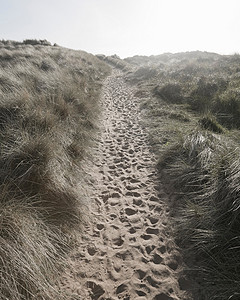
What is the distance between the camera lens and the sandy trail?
2084mm

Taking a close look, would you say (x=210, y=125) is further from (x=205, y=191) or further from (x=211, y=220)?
(x=211, y=220)

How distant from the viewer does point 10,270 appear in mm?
1672

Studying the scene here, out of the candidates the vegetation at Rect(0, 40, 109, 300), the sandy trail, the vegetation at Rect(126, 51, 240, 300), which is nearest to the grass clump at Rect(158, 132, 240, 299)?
the vegetation at Rect(126, 51, 240, 300)

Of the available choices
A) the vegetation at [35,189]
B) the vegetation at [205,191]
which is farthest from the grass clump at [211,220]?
the vegetation at [35,189]

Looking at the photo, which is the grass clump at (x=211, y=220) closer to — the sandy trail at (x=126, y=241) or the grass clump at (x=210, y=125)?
the sandy trail at (x=126, y=241)

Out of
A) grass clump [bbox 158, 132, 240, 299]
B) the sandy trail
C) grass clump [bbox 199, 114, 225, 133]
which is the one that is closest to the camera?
grass clump [bbox 158, 132, 240, 299]

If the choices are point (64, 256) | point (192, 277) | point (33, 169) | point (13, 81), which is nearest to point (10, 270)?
point (64, 256)

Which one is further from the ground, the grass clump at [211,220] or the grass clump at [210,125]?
the grass clump at [210,125]

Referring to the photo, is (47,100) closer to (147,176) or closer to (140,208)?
(147,176)

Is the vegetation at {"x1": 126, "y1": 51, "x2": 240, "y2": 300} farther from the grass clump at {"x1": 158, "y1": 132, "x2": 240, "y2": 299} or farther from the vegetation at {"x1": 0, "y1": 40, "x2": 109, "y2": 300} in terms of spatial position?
the vegetation at {"x1": 0, "y1": 40, "x2": 109, "y2": 300}

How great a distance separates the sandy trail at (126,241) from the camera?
2084mm

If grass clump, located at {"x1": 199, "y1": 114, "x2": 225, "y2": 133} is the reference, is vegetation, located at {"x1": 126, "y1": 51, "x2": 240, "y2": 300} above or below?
below

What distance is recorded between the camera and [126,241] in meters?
2.64

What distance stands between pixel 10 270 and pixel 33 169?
1.38m
